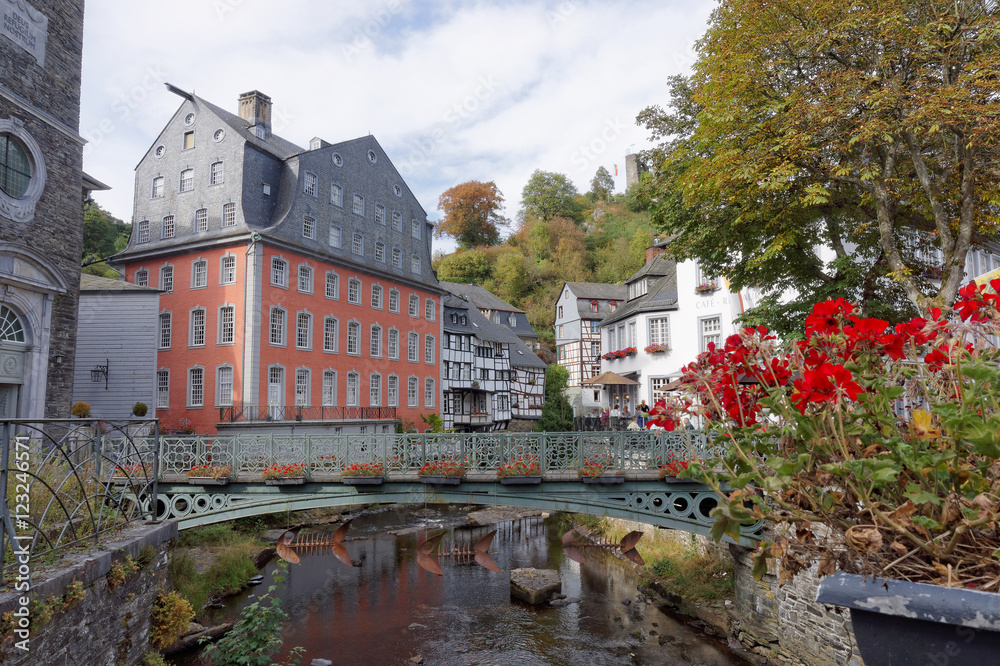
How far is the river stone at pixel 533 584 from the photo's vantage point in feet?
53.4

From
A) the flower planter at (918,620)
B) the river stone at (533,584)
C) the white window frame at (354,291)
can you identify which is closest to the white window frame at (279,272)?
the white window frame at (354,291)

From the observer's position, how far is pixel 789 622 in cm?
1188

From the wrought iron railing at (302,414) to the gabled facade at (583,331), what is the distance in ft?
51.8

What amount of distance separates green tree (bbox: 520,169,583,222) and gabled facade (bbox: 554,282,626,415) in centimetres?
3067

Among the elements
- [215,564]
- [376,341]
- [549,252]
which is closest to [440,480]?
[215,564]

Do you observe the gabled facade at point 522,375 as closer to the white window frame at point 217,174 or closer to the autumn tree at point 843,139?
the white window frame at point 217,174

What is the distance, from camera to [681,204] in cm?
1298

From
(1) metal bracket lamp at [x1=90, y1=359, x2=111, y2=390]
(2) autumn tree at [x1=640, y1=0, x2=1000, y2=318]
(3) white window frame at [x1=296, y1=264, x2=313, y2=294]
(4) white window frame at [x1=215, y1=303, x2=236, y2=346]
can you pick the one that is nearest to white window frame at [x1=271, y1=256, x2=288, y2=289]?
(3) white window frame at [x1=296, y1=264, x2=313, y2=294]

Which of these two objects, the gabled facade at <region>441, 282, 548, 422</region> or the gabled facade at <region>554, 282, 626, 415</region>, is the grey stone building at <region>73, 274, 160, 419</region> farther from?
the gabled facade at <region>554, 282, 626, 415</region>

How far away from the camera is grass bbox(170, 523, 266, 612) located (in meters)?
14.3

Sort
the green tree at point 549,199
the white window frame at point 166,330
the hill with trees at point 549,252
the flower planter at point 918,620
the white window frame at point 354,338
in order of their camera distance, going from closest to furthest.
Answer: the flower planter at point 918,620
the white window frame at point 166,330
the white window frame at point 354,338
the hill with trees at point 549,252
the green tree at point 549,199

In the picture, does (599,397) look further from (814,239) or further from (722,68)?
(722,68)

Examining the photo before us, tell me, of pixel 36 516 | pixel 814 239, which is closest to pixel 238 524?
pixel 36 516

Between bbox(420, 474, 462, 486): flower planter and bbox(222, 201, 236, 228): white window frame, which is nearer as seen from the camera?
bbox(420, 474, 462, 486): flower planter
